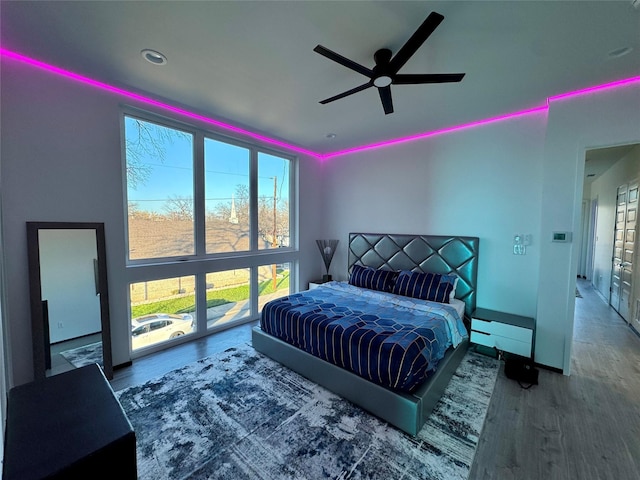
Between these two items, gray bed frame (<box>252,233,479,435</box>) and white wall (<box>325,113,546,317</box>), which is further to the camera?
white wall (<box>325,113,546,317</box>)

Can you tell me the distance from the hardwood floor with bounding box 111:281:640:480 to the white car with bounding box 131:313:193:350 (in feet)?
0.66

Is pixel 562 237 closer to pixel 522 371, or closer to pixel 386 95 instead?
pixel 522 371

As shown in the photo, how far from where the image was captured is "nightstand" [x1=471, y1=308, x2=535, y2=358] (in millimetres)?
2836

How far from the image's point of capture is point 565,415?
84.7 inches

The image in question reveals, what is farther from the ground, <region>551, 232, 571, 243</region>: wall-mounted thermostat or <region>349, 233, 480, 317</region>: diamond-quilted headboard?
<region>551, 232, 571, 243</region>: wall-mounted thermostat

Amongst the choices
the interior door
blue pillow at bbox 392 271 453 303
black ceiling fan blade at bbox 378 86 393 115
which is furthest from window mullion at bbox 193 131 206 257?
the interior door

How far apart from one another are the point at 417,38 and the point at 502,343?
3177 millimetres

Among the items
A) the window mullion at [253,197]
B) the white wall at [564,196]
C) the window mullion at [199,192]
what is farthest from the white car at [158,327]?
the white wall at [564,196]

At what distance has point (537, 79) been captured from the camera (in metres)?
2.44

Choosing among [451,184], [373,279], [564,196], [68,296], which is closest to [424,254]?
[373,279]

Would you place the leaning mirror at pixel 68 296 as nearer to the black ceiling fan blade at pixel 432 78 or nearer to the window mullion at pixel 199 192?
the window mullion at pixel 199 192

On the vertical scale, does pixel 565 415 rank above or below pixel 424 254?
below

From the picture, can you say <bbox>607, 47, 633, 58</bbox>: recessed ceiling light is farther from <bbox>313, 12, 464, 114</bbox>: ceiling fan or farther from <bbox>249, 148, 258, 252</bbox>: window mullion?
<bbox>249, 148, 258, 252</bbox>: window mullion

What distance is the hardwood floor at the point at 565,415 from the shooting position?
170 centimetres
